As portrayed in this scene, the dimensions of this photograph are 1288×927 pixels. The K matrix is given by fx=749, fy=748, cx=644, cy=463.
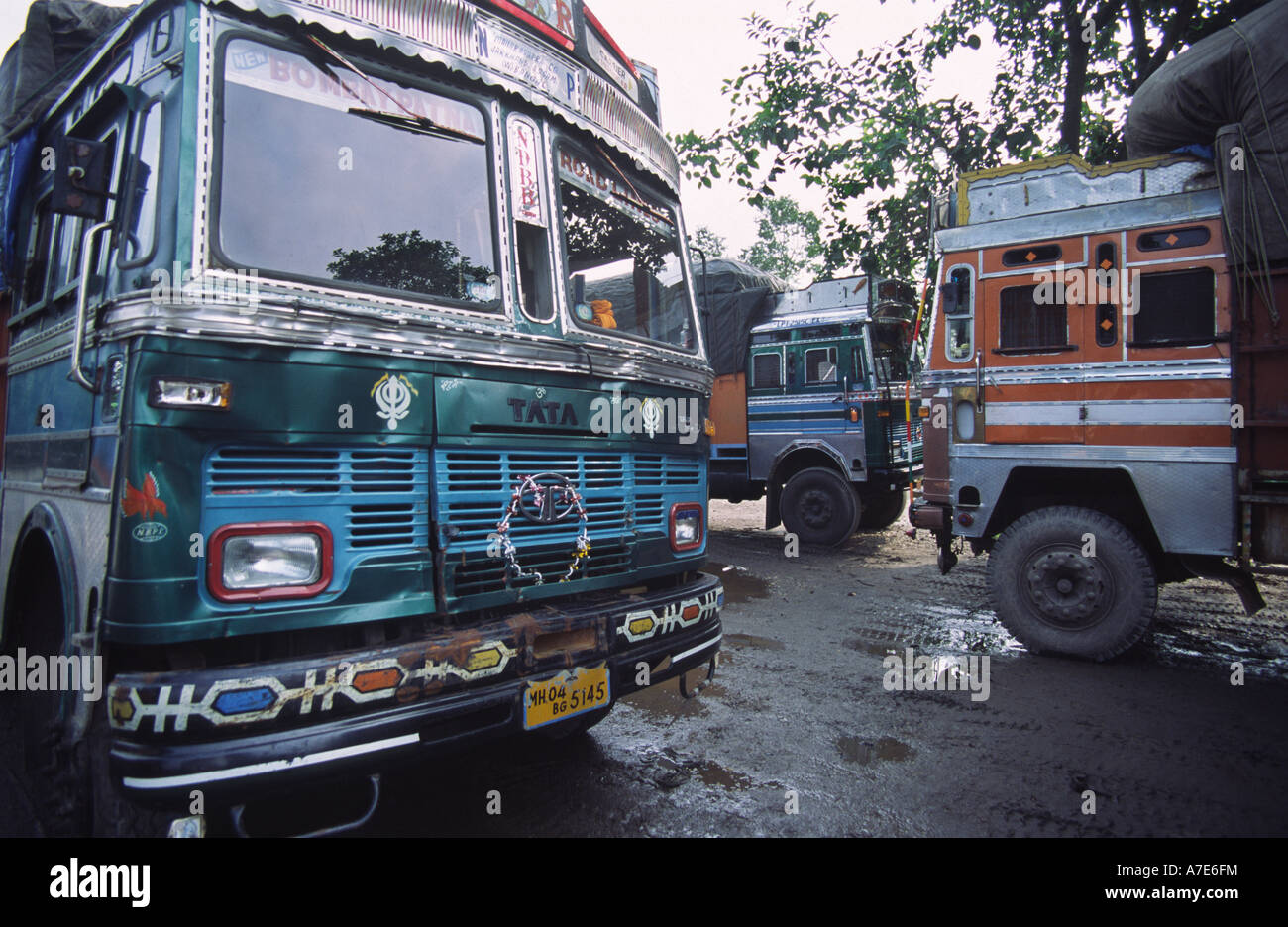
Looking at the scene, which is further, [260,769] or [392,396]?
[392,396]

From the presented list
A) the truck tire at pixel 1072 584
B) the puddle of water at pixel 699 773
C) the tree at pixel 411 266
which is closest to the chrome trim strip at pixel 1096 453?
the truck tire at pixel 1072 584

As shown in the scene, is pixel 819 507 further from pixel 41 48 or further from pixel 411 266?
pixel 41 48

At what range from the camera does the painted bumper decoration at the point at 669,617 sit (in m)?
2.91

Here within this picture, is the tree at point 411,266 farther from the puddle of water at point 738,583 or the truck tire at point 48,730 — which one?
the puddle of water at point 738,583

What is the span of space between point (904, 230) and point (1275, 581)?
5799 millimetres

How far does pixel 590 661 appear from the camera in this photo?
273 cm

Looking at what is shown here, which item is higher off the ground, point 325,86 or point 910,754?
point 325,86

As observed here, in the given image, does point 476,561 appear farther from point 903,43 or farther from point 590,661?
point 903,43

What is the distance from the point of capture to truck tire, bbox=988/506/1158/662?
480 cm

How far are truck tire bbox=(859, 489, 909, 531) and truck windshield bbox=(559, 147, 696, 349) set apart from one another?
674 cm

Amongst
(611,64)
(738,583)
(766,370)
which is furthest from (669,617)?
(766,370)

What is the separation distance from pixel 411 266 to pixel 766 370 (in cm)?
814

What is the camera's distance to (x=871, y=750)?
3713 mm
